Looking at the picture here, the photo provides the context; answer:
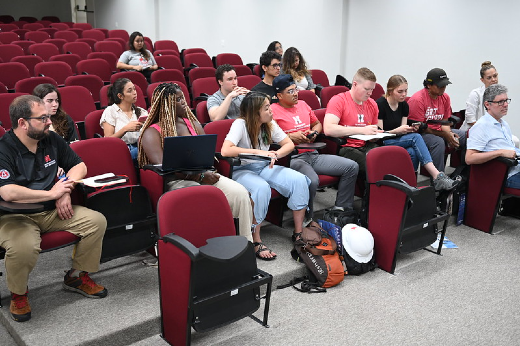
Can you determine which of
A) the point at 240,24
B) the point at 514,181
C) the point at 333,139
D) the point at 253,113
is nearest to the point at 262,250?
the point at 253,113

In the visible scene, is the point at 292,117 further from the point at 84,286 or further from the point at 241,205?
the point at 84,286

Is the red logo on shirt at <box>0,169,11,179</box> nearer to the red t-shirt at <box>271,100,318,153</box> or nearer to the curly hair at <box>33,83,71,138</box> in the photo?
the curly hair at <box>33,83,71,138</box>

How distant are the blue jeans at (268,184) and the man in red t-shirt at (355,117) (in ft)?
2.33

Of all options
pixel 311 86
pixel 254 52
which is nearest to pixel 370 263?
pixel 311 86

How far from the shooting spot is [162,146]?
328cm

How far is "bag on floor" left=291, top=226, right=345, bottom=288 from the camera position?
319cm

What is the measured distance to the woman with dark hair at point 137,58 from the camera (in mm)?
7102

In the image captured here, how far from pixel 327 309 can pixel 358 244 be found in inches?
21.7

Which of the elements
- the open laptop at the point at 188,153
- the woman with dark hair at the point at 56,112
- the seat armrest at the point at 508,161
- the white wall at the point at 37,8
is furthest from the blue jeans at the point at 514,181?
the white wall at the point at 37,8

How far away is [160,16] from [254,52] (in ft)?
12.8

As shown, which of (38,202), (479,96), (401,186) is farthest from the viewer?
(479,96)

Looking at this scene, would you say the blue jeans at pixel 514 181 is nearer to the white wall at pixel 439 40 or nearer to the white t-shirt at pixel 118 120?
the white wall at pixel 439 40

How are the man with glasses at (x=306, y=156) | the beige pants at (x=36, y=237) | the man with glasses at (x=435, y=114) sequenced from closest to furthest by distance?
the beige pants at (x=36, y=237) < the man with glasses at (x=306, y=156) < the man with glasses at (x=435, y=114)

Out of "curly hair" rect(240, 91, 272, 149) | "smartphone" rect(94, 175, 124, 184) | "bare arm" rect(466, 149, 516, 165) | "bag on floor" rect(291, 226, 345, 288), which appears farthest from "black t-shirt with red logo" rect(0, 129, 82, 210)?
"bare arm" rect(466, 149, 516, 165)
